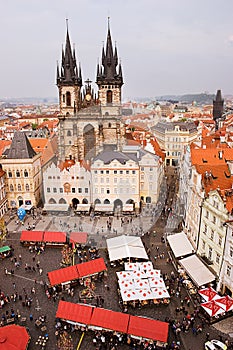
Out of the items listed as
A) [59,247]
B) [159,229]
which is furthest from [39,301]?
[159,229]

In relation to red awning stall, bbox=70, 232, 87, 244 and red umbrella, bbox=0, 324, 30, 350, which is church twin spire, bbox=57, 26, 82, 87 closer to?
red awning stall, bbox=70, 232, 87, 244

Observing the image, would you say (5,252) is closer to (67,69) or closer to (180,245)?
(180,245)

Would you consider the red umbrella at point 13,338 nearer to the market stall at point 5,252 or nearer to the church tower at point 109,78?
the market stall at point 5,252

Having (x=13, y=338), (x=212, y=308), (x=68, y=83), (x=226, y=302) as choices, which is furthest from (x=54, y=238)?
(x=68, y=83)

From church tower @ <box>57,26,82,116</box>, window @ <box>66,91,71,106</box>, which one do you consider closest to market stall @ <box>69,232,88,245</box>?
church tower @ <box>57,26,82,116</box>

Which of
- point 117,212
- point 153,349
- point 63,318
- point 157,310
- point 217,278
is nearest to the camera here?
point 153,349

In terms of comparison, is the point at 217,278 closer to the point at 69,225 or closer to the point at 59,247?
the point at 59,247
